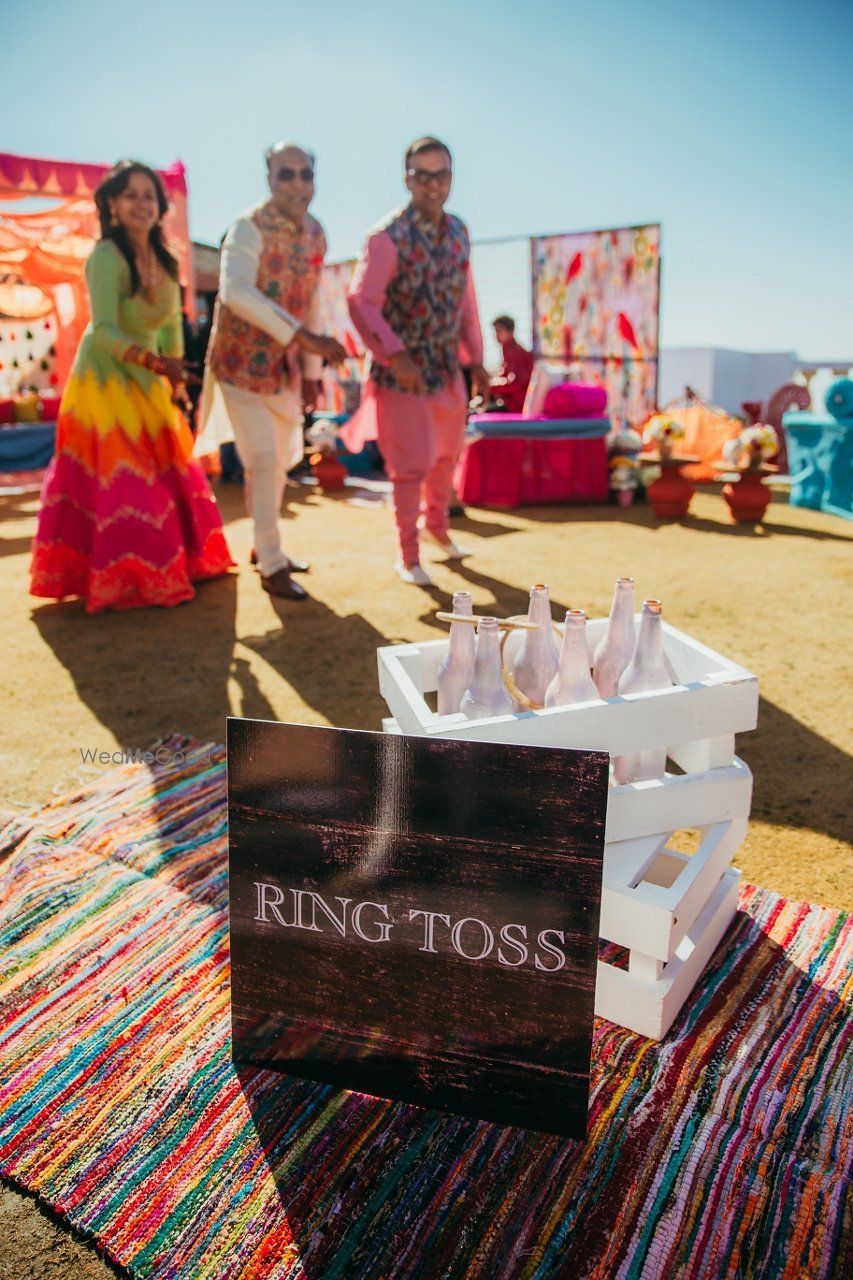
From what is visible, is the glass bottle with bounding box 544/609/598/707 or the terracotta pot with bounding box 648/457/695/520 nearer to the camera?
the glass bottle with bounding box 544/609/598/707

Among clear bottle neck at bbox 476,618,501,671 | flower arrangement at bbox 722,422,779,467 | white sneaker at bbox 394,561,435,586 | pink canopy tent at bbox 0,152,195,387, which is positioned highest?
Answer: pink canopy tent at bbox 0,152,195,387

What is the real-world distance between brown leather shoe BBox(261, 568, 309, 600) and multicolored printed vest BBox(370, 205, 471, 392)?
0.98 metres

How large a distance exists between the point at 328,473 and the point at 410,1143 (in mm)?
6804

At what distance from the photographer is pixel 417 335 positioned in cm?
370

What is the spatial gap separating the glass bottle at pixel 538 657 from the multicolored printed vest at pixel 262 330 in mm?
2398

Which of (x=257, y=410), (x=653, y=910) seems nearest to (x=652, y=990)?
(x=653, y=910)

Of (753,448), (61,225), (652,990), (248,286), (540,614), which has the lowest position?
(652,990)

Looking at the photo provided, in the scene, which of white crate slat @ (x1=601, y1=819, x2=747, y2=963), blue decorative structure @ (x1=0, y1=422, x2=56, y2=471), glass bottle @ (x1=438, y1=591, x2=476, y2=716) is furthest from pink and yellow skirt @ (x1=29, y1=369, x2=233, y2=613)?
blue decorative structure @ (x1=0, y1=422, x2=56, y2=471)

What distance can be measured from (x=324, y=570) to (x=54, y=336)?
8.76 m

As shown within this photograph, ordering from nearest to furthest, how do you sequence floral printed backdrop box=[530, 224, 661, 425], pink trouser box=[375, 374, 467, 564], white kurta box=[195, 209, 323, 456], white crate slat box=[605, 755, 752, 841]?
white crate slat box=[605, 755, 752, 841] < white kurta box=[195, 209, 323, 456] < pink trouser box=[375, 374, 467, 564] < floral printed backdrop box=[530, 224, 661, 425]

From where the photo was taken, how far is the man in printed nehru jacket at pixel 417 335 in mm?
3514

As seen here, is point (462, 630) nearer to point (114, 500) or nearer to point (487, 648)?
point (487, 648)

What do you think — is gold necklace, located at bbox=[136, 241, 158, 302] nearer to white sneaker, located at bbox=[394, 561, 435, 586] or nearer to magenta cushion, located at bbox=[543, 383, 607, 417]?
white sneaker, located at bbox=[394, 561, 435, 586]

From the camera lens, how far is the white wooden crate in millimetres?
1259
